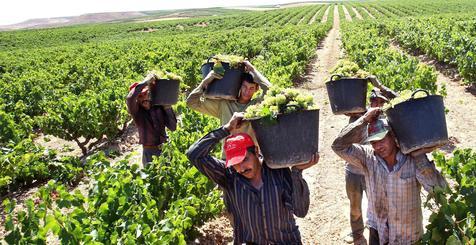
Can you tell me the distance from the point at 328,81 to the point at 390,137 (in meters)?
1.64

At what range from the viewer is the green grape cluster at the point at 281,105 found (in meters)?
2.80

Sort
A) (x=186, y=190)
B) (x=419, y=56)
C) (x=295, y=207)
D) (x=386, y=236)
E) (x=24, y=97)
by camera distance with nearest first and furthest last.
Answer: (x=295, y=207) < (x=386, y=236) < (x=186, y=190) < (x=24, y=97) < (x=419, y=56)

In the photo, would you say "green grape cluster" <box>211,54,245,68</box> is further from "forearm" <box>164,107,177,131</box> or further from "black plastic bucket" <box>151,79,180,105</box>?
"forearm" <box>164,107,177,131</box>

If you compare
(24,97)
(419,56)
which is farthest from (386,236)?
(419,56)

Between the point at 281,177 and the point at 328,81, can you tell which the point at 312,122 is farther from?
the point at 328,81

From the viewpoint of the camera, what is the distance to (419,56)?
60.4 ft

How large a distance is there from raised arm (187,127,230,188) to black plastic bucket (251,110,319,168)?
0.94ft

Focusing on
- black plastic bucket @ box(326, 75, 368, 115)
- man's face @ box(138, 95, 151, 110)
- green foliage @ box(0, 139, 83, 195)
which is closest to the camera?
black plastic bucket @ box(326, 75, 368, 115)

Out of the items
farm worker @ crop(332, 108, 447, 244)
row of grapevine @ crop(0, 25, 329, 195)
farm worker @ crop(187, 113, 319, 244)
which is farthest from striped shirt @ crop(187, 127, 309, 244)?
row of grapevine @ crop(0, 25, 329, 195)

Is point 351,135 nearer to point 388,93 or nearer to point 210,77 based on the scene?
point 388,93

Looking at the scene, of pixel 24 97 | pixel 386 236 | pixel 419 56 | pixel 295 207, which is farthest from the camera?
pixel 419 56

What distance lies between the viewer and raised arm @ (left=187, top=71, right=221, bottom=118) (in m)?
4.24

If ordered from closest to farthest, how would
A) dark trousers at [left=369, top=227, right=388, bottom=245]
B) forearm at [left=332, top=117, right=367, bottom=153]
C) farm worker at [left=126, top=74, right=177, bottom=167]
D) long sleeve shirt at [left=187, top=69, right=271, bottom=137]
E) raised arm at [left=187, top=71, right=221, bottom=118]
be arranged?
forearm at [left=332, top=117, right=367, bottom=153] → dark trousers at [left=369, top=227, right=388, bottom=245] → long sleeve shirt at [left=187, top=69, right=271, bottom=137] → raised arm at [left=187, top=71, right=221, bottom=118] → farm worker at [left=126, top=74, right=177, bottom=167]

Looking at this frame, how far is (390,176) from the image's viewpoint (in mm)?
3141
